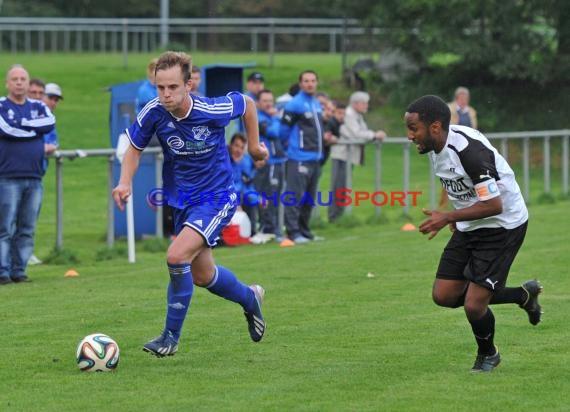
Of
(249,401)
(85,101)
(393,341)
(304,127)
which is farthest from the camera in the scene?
(85,101)

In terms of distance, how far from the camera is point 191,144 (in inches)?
331

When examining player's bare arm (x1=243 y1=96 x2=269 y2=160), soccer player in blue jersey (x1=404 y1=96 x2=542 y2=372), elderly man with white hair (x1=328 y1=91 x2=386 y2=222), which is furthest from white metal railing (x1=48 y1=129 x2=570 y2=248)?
soccer player in blue jersey (x1=404 y1=96 x2=542 y2=372)

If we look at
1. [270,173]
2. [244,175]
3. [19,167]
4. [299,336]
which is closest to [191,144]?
[299,336]

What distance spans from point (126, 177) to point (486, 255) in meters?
2.42

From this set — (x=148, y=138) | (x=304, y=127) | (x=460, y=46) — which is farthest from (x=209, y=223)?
(x=460, y=46)

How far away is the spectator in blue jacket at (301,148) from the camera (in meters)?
16.5

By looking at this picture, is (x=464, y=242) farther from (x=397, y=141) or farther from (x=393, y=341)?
(x=397, y=141)

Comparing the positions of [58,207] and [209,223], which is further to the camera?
[58,207]

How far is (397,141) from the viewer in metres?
19.2

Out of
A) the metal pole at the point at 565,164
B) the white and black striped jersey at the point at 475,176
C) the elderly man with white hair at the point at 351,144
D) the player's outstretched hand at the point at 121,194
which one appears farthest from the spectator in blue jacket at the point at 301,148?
the white and black striped jersey at the point at 475,176

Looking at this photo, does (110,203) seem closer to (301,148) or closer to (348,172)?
(301,148)

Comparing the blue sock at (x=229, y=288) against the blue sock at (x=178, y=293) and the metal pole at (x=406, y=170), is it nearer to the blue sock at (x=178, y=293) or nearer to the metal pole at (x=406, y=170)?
the blue sock at (x=178, y=293)

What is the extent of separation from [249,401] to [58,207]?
8.13 meters

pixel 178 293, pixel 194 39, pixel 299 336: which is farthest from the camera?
pixel 194 39
